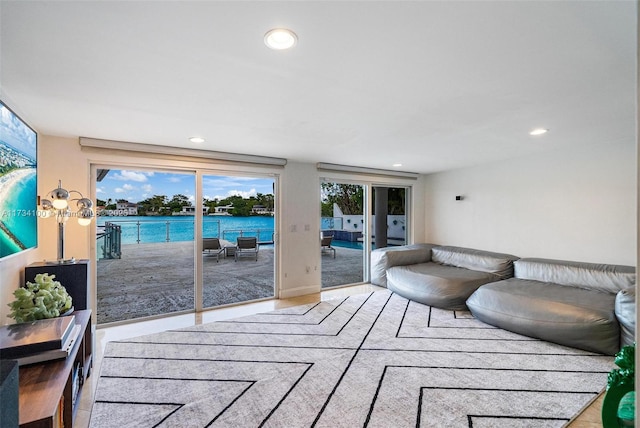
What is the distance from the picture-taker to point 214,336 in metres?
3.18

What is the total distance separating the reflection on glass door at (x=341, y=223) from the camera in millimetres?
5406

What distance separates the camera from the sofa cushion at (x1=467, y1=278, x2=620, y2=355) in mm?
2727

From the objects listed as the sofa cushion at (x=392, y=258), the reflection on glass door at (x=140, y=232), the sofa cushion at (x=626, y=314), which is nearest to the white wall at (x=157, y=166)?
the reflection on glass door at (x=140, y=232)

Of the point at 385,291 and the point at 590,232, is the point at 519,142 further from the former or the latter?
the point at 385,291

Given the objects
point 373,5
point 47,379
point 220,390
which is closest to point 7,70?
point 47,379

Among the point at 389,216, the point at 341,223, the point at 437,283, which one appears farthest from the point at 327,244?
the point at 437,283

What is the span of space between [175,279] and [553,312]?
214 inches

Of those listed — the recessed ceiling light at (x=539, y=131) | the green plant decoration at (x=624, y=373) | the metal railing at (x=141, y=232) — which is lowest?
the green plant decoration at (x=624, y=373)

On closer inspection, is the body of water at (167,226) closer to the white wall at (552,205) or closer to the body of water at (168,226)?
the body of water at (168,226)

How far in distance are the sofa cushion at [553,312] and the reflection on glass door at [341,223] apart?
2519 millimetres

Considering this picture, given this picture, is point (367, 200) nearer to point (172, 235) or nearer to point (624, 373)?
point (172, 235)

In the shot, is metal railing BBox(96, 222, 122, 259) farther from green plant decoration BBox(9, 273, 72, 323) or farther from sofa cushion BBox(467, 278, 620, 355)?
sofa cushion BBox(467, 278, 620, 355)

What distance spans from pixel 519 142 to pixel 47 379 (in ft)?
15.4

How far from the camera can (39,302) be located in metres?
1.97
